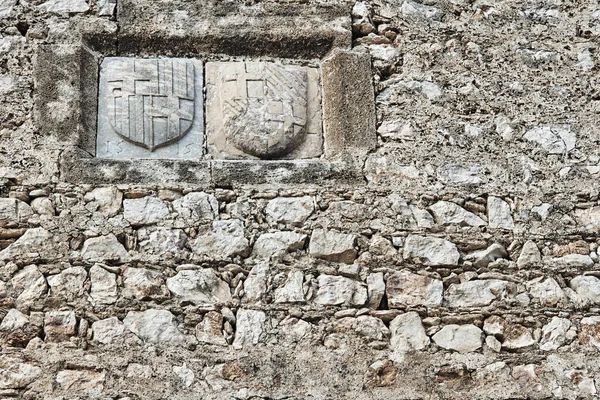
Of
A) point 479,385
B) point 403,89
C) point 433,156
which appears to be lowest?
point 479,385

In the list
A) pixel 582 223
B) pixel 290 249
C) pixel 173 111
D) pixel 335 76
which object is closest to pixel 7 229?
pixel 173 111

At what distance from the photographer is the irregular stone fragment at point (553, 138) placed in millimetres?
4344

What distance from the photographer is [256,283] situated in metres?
3.91

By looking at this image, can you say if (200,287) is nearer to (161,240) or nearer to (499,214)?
(161,240)

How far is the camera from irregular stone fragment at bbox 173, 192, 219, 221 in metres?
4.02

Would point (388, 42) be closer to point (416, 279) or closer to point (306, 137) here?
point (306, 137)

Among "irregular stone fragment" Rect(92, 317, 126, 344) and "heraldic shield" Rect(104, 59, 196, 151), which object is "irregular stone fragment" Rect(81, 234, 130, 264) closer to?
"irregular stone fragment" Rect(92, 317, 126, 344)

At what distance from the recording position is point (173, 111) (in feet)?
13.9

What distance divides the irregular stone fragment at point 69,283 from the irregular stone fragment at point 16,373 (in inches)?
11.4

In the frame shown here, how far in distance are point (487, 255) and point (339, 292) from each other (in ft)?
2.09

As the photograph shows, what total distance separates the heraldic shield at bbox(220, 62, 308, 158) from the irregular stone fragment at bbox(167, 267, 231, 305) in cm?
62

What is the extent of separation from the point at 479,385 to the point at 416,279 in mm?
481

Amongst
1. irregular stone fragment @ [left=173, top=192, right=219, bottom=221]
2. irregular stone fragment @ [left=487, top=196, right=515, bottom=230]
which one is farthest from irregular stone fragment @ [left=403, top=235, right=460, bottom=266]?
irregular stone fragment @ [left=173, top=192, right=219, bottom=221]

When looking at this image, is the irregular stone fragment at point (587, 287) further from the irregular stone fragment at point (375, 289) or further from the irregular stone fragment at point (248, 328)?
the irregular stone fragment at point (248, 328)
